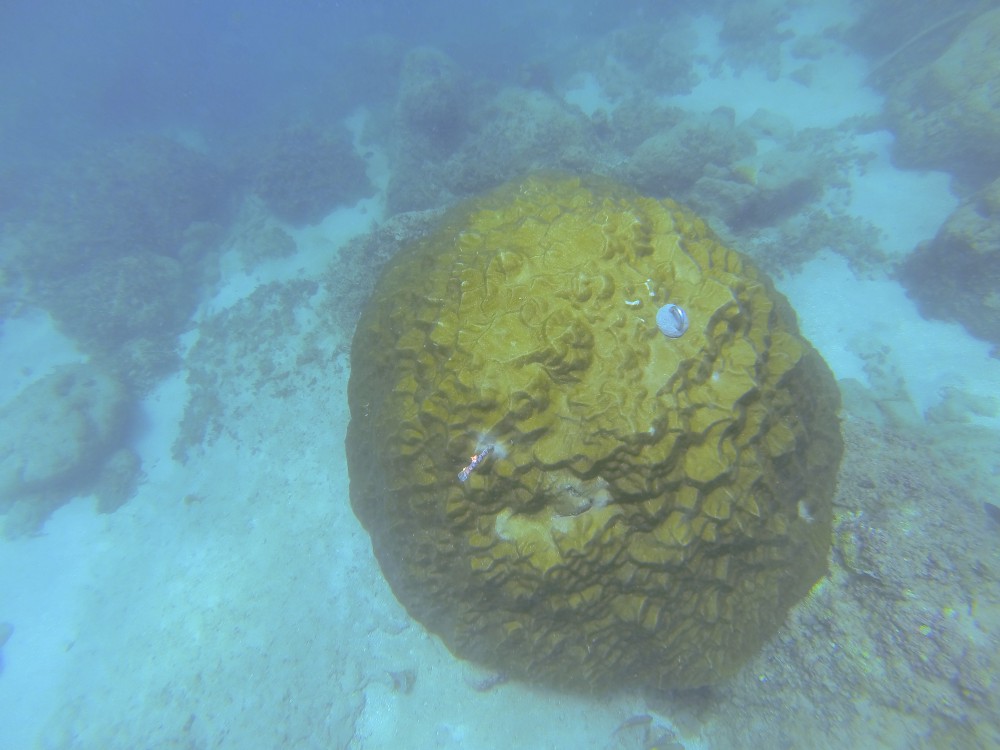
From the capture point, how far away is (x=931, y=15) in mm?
13203

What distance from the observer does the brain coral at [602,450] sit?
9.45 ft

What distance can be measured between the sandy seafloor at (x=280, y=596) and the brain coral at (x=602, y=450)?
2.22m

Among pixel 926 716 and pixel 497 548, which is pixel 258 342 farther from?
pixel 926 716

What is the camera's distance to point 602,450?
2.80 metres

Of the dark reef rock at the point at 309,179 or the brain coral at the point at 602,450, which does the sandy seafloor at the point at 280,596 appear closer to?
the brain coral at the point at 602,450

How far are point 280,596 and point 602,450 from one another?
7.35 metres

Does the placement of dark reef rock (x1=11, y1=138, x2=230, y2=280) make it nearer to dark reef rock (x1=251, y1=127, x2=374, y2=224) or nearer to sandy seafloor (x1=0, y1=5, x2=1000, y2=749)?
dark reef rock (x1=251, y1=127, x2=374, y2=224)

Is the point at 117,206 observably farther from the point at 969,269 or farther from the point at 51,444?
the point at 969,269

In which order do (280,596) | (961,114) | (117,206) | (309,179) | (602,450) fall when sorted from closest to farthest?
(602,450) → (280,596) → (961,114) → (309,179) → (117,206)

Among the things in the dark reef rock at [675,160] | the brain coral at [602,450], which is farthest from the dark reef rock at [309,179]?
the brain coral at [602,450]

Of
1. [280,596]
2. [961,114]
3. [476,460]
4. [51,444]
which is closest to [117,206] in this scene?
[51,444]

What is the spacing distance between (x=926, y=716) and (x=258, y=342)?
12.6 meters

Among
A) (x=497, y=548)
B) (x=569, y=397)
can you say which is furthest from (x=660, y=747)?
(x=569, y=397)

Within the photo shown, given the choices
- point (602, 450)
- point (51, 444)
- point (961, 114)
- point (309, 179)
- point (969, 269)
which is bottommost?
point (51, 444)
